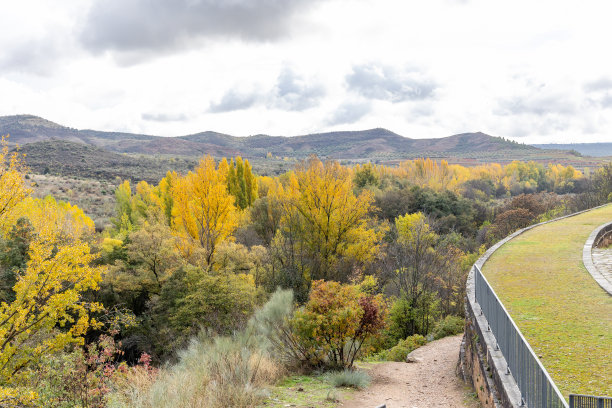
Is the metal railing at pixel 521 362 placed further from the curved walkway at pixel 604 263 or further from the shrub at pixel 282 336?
the shrub at pixel 282 336

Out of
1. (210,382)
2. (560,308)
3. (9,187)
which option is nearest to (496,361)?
(560,308)

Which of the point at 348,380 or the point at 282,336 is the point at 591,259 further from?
the point at 282,336

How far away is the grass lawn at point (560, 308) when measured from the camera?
19.3 feet

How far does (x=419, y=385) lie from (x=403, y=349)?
4877 millimetres

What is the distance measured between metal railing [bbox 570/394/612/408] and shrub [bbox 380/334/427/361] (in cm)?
1131

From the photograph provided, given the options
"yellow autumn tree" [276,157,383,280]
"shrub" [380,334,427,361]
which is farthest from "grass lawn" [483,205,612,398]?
"yellow autumn tree" [276,157,383,280]

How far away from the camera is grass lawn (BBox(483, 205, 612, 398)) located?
5883mm

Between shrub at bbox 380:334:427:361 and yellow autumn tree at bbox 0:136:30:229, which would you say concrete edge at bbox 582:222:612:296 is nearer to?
shrub at bbox 380:334:427:361

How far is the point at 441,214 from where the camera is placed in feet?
141

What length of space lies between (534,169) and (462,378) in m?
104

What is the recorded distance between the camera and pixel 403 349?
15.2 m

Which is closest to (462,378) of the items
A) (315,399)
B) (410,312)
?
(315,399)

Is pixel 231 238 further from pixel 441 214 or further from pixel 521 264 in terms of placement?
pixel 441 214

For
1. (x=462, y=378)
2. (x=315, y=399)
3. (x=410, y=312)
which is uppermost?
(x=315, y=399)
